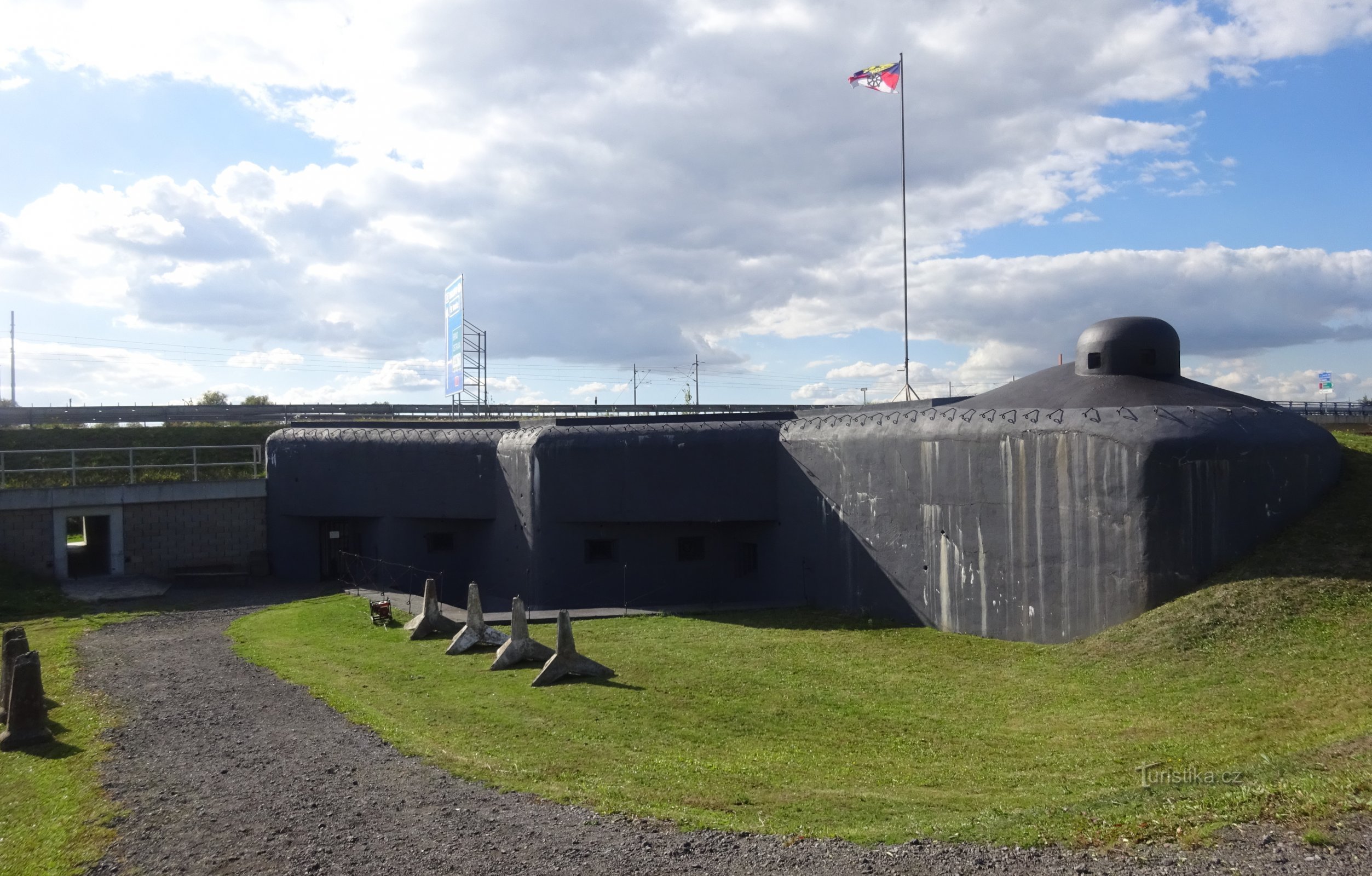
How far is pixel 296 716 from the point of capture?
11828mm

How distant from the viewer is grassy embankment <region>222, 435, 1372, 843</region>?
7.82m

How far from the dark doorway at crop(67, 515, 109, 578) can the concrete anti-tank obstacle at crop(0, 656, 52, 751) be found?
618 inches

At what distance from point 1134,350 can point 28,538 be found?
2601 cm

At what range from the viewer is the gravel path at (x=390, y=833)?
6516 millimetres

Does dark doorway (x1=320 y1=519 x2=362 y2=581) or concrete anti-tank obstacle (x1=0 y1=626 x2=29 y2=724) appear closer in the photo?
concrete anti-tank obstacle (x1=0 y1=626 x2=29 y2=724)

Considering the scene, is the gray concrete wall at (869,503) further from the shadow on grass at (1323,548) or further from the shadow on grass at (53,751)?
the shadow on grass at (53,751)

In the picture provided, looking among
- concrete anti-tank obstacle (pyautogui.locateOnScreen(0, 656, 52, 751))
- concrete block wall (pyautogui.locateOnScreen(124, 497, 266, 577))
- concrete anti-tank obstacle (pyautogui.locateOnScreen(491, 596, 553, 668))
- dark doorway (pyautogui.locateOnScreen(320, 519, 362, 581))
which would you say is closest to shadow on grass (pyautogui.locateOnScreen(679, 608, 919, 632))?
concrete anti-tank obstacle (pyautogui.locateOnScreen(491, 596, 553, 668))

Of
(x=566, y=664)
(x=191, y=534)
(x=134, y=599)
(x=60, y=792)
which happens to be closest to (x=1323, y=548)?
(x=566, y=664)

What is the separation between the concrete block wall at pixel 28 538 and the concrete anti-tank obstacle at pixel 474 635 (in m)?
14.5

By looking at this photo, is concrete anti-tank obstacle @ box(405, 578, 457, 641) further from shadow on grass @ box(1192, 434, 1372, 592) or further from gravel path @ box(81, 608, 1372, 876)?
shadow on grass @ box(1192, 434, 1372, 592)

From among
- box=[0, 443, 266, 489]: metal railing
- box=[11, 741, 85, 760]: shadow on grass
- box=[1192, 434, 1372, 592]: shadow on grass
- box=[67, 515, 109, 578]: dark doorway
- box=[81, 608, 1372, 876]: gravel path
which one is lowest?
box=[11, 741, 85, 760]: shadow on grass

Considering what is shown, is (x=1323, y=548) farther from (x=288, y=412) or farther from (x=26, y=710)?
(x=288, y=412)

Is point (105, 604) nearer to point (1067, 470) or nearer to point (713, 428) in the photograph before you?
point (713, 428)

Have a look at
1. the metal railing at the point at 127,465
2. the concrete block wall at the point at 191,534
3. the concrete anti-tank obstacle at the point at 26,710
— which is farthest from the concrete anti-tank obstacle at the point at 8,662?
the concrete block wall at the point at 191,534
